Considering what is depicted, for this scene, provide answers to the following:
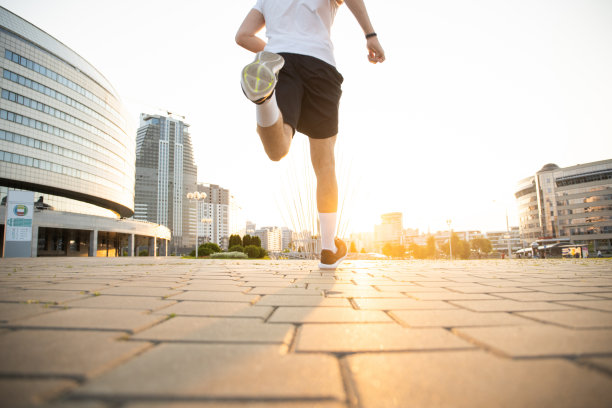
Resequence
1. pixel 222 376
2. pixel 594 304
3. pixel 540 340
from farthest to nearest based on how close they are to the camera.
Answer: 1. pixel 594 304
2. pixel 540 340
3. pixel 222 376

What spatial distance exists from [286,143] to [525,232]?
295 feet

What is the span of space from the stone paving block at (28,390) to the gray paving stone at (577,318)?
126 centimetres

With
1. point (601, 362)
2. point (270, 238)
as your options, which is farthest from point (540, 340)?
point (270, 238)

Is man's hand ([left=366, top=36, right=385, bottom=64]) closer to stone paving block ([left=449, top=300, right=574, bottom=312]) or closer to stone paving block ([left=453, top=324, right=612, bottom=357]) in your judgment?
stone paving block ([left=449, top=300, right=574, bottom=312])

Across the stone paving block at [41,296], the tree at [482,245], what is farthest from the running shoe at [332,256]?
the tree at [482,245]

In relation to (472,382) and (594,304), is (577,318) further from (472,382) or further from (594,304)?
(472,382)

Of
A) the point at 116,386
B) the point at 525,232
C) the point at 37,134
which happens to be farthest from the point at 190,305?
the point at 525,232

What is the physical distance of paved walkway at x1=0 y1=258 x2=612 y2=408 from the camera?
50 centimetres

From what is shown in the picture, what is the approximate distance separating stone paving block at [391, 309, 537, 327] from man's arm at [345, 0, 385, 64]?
2.35 metres

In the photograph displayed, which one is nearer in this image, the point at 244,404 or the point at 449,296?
the point at 244,404

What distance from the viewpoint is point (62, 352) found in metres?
0.70

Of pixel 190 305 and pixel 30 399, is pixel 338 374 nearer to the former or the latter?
pixel 30 399

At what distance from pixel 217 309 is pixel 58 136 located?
43.8 m

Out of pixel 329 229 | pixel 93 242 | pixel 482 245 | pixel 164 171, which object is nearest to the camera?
pixel 329 229
